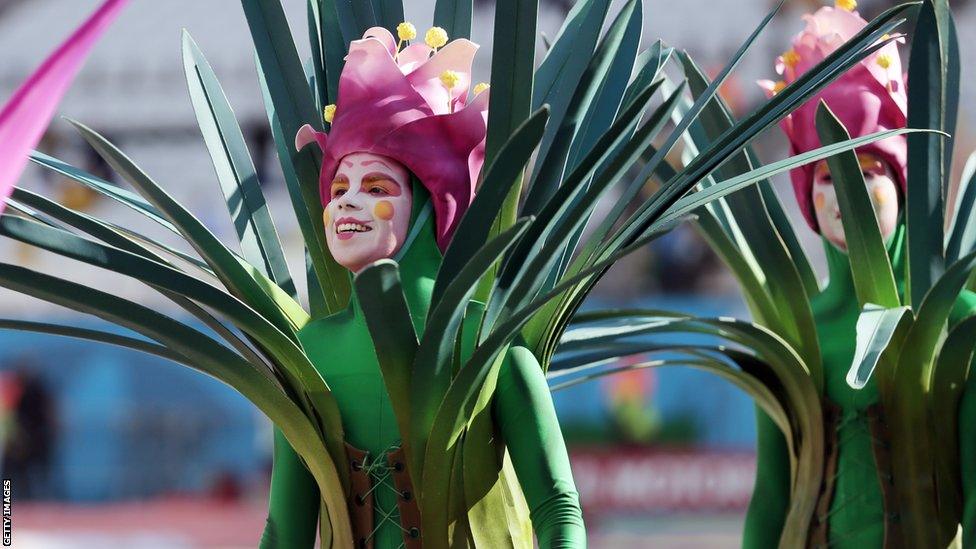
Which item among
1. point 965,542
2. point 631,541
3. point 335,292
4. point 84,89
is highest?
point 84,89

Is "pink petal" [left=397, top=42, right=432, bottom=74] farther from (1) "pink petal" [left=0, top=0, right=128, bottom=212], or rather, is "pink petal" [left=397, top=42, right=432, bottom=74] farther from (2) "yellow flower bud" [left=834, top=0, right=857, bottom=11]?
(1) "pink petal" [left=0, top=0, right=128, bottom=212]

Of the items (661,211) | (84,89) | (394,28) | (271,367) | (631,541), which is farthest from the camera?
(84,89)

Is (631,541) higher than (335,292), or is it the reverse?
(631,541)

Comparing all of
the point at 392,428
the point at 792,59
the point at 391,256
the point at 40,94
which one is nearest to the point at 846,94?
the point at 792,59

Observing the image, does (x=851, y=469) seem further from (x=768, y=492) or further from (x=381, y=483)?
(x=381, y=483)

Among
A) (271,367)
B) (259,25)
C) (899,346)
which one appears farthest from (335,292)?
(899,346)

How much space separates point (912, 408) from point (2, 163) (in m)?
1.48

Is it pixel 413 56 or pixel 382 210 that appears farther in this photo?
pixel 413 56

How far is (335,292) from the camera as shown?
5.90 feet

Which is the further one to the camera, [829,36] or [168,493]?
[168,493]

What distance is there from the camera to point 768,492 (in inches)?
84.5

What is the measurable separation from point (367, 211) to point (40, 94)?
778 millimetres

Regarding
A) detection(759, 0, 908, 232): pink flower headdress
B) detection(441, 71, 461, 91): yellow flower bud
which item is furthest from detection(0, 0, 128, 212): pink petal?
detection(759, 0, 908, 232): pink flower headdress

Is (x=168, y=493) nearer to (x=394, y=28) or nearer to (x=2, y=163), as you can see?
(x=394, y=28)
